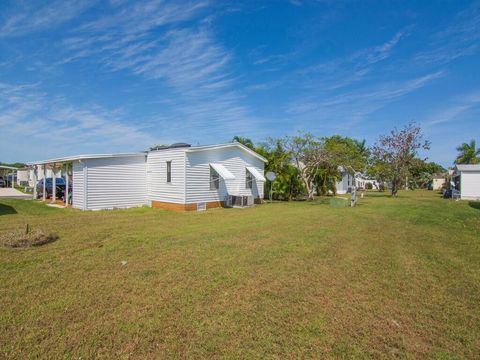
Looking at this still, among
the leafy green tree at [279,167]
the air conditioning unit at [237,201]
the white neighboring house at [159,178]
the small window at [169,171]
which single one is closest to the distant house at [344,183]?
the leafy green tree at [279,167]

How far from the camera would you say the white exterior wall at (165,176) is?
14.9m

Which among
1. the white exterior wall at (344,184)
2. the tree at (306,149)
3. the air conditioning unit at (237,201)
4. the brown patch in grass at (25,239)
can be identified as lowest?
the brown patch in grass at (25,239)

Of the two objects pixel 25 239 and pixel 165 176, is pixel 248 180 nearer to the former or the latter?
pixel 165 176

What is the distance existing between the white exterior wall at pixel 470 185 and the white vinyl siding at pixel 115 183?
91.5 feet

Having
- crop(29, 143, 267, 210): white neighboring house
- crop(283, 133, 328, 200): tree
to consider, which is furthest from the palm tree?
crop(29, 143, 267, 210): white neighboring house

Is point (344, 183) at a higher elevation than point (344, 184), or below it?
higher

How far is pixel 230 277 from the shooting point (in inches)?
192

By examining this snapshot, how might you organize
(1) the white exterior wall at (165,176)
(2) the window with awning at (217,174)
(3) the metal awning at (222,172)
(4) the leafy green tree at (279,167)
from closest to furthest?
1. (1) the white exterior wall at (165,176)
2. (3) the metal awning at (222,172)
3. (2) the window with awning at (217,174)
4. (4) the leafy green tree at (279,167)

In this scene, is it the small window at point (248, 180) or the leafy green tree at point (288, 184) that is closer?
the small window at point (248, 180)

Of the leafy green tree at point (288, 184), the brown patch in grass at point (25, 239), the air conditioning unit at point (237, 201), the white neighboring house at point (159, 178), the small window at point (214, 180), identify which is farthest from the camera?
the leafy green tree at point (288, 184)

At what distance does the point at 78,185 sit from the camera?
49.3 feet

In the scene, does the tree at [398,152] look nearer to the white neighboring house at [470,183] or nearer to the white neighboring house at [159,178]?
the white neighboring house at [470,183]

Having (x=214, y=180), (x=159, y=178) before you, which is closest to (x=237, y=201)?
(x=214, y=180)

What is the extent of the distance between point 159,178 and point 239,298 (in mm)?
12909
